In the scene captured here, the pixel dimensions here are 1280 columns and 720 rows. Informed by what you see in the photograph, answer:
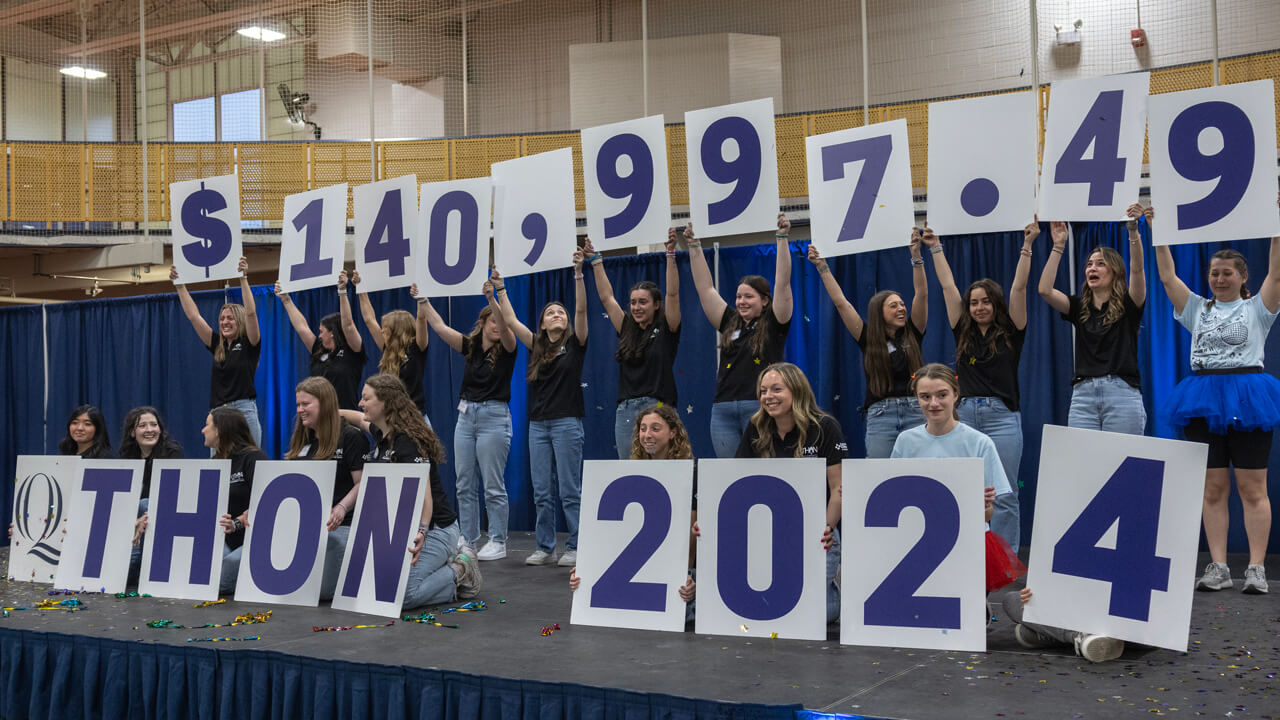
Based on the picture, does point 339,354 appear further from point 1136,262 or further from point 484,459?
point 1136,262

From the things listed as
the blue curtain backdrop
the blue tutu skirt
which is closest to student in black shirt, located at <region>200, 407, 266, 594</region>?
the blue curtain backdrop

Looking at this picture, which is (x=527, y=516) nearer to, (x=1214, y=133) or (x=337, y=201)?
(x=337, y=201)

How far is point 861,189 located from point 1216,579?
2.03m

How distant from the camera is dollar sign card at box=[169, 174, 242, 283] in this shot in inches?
226

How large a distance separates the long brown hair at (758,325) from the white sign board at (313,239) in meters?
2.05

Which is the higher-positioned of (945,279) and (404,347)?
(945,279)

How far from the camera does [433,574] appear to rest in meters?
3.79

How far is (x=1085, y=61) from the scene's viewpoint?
31.6 feet

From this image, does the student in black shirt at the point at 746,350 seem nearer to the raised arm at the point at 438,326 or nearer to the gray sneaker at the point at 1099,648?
the raised arm at the point at 438,326

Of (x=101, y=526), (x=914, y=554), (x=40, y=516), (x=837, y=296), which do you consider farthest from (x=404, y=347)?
(x=914, y=554)

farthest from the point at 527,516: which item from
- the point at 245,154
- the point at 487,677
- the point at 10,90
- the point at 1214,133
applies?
the point at 10,90

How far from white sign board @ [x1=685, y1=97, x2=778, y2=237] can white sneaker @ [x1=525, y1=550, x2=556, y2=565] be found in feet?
5.72

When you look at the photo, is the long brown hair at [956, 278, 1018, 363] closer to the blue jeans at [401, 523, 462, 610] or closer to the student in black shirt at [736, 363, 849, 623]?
the student in black shirt at [736, 363, 849, 623]

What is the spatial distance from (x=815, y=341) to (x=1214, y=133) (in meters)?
2.44
